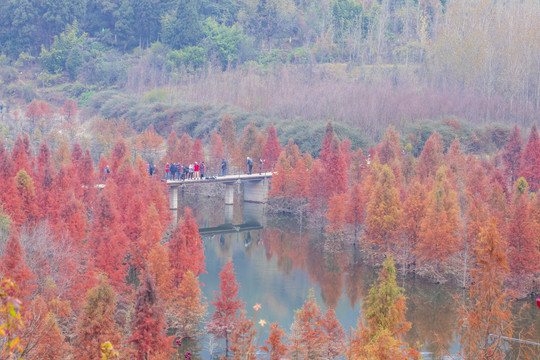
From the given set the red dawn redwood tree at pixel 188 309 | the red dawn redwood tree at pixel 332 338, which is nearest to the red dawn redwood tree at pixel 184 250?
the red dawn redwood tree at pixel 188 309

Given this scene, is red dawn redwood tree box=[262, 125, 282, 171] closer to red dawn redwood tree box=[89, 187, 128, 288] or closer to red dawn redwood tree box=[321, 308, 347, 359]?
red dawn redwood tree box=[89, 187, 128, 288]

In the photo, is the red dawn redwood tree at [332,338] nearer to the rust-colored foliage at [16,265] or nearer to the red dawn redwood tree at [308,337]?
the red dawn redwood tree at [308,337]

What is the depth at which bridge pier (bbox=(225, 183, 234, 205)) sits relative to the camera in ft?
192

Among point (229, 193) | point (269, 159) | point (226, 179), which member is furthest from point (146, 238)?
point (269, 159)

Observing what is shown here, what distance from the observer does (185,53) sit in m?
94.8

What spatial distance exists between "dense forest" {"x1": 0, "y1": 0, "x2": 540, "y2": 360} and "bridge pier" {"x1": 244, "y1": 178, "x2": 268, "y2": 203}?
7.36 ft

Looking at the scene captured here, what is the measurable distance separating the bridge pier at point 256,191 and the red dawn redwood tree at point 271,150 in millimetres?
3118

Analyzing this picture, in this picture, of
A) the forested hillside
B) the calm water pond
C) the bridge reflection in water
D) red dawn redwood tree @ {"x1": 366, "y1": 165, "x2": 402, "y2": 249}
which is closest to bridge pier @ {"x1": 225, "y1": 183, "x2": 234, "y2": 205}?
the bridge reflection in water

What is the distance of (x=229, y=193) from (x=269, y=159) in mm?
6550

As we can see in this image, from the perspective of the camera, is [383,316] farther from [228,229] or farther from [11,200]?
[228,229]

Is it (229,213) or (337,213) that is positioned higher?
(337,213)

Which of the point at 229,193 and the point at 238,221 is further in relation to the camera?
the point at 229,193

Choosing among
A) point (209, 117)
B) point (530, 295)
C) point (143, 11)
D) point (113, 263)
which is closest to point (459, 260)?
point (530, 295)

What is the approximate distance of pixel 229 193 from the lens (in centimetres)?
5869
